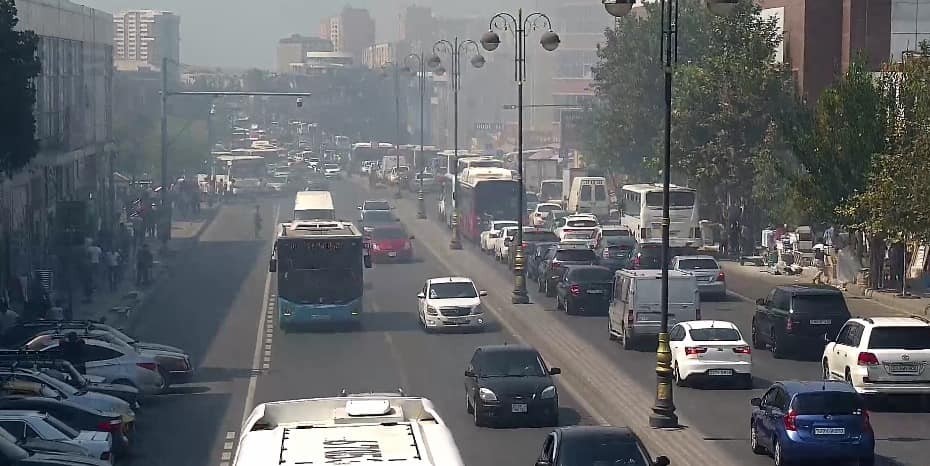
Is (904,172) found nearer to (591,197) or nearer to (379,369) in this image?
(379,369)

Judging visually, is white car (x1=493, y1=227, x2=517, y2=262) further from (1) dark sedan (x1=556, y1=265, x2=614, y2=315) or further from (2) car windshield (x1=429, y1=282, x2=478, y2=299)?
(2) car windshield (x1=429, y1=282, x2=478, y2=299)

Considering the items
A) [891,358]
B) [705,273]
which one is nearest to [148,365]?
[891,358]

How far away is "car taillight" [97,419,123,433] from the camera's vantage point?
79.7 feet

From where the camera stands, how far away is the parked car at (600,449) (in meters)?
18.0

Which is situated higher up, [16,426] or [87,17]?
[87,17]

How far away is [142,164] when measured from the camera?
11719 cm

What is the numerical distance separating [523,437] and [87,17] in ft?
180

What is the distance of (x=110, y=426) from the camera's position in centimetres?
2439

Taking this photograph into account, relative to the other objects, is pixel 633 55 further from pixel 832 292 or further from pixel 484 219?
pixel 832 292

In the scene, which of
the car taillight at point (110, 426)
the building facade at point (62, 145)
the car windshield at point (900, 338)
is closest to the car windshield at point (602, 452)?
the car taillight at point (110, 426)

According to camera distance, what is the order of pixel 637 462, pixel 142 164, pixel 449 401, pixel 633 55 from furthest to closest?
pixel 142 164 → pixel 633 55 → pixel 449 401 → pixel 637 462

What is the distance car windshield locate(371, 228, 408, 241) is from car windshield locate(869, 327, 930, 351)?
4046 centimetres

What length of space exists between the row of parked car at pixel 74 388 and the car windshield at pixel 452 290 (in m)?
10.1

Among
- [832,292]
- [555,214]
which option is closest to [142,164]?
[555,214]
